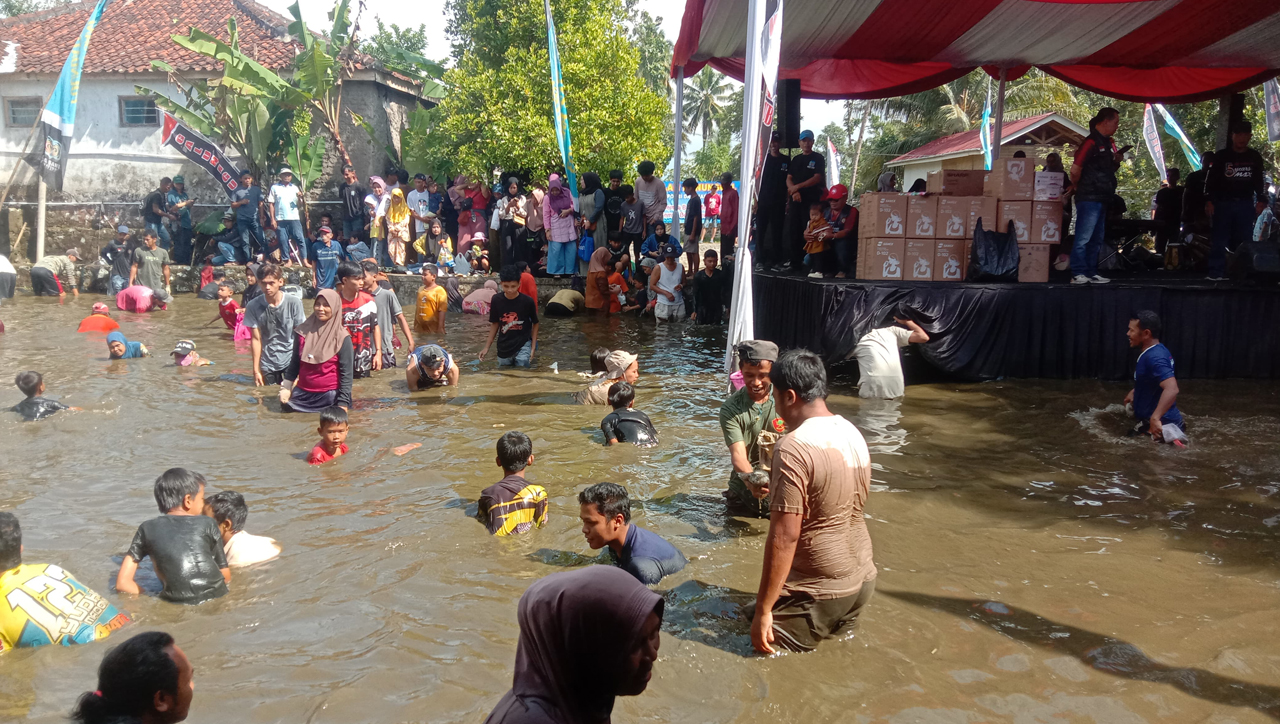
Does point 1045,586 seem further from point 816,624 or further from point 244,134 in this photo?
point 244,134

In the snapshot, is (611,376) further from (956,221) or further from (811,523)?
(811,523)

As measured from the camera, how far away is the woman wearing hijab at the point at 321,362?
851cm

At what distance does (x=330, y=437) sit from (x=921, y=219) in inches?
277

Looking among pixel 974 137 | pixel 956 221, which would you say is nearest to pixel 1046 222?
pixel 956 221

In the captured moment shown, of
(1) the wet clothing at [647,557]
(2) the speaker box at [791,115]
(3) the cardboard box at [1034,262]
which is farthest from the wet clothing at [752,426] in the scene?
(2) the speaker box at [791,115]

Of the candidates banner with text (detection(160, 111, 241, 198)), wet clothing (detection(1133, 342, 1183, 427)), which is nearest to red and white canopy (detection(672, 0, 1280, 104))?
wet clothing (detection(1133, 342, 1183, 427))

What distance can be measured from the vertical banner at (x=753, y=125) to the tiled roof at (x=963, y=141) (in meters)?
19.0

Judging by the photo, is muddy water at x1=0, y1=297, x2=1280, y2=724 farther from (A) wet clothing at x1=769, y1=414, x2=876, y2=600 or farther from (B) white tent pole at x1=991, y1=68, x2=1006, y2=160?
(B) white tent pole at x1=991, y1=68, x2=1006, y2=160

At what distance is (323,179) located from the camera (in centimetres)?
2364

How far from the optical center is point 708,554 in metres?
5.34

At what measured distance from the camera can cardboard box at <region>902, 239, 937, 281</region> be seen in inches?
412

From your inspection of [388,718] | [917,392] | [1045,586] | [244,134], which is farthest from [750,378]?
[244,134]

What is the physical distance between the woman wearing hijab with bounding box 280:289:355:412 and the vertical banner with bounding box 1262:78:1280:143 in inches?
603

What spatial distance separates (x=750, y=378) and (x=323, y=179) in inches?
836
